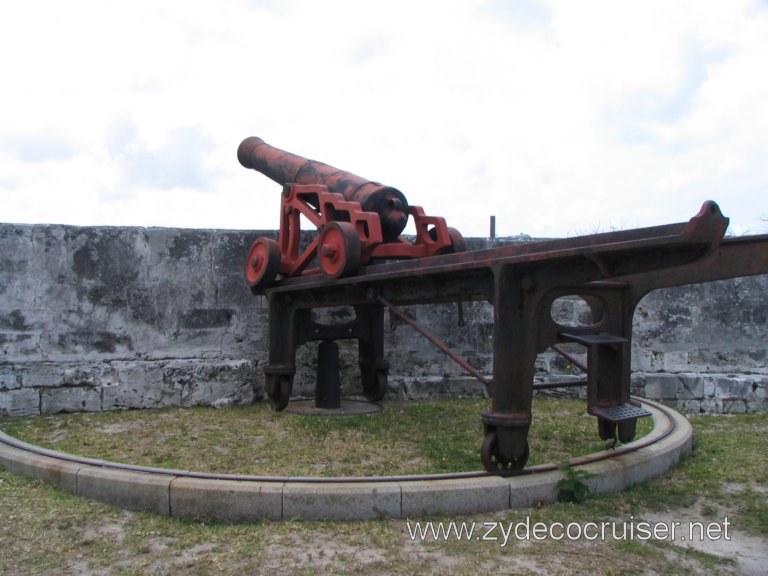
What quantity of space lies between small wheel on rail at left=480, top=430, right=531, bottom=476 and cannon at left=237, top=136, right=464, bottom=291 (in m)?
1.84

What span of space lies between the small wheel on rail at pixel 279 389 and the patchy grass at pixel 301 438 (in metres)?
0.11

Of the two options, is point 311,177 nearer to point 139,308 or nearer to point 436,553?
point 139,308

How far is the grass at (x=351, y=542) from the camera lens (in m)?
3.09

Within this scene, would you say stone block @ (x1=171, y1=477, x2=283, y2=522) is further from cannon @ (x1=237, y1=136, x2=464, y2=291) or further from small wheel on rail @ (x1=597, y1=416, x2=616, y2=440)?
small wheel on rail @ (x1=597, y1=416, x2=616, y2=440)

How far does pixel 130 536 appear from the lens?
3.45 metres

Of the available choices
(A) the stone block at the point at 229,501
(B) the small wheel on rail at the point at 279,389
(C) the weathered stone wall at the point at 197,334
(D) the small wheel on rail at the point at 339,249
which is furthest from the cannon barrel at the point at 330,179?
(A) the stone block at the point at 229,501

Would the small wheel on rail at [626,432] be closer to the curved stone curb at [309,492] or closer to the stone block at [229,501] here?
the curved stone curb at [309,492]

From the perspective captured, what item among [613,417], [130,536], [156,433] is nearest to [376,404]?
[156,433]

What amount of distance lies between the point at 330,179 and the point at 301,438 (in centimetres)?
234

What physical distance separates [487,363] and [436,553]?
4.46 m

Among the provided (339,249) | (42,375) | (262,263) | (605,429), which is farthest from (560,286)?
(42,375)

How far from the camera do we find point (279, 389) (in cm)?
645

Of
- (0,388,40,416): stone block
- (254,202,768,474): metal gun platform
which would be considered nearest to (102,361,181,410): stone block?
(0,388,40,416): stone block

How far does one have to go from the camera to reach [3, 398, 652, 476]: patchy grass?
181 inches
